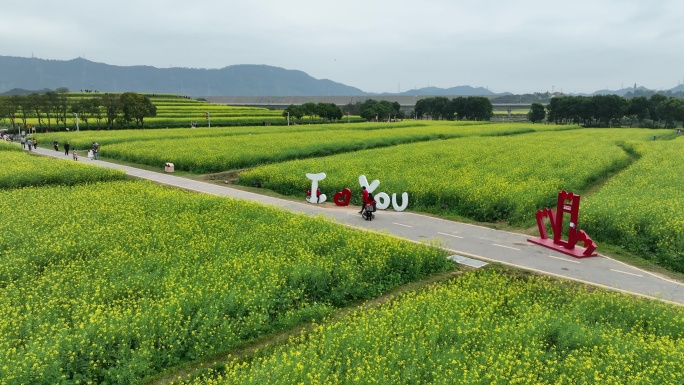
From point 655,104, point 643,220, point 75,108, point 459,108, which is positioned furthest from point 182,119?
point 655,104

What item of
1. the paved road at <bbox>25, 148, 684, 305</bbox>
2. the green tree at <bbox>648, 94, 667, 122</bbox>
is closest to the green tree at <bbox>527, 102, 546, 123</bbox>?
the green tree at <bbox>648, 94, 667, 122</bbox>

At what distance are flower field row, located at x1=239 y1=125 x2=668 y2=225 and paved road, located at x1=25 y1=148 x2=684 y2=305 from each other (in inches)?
67.1

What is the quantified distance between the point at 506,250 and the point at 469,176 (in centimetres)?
959

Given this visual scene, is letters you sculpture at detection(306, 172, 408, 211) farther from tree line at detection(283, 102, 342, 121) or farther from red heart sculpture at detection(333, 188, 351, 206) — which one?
tree line at detection(283, 102, 342, 121)

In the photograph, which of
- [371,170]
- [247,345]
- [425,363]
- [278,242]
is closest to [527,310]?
[425,363]

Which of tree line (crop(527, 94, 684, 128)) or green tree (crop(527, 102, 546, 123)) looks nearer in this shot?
tree line (crop(527, 94, 684, 128))

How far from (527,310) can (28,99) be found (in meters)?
66.6

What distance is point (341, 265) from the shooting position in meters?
11.5

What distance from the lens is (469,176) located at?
Result: 23453 mm

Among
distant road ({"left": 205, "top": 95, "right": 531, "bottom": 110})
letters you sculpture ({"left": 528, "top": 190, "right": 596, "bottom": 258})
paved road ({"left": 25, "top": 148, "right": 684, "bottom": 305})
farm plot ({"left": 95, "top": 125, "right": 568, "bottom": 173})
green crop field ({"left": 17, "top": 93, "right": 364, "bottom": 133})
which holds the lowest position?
paved road ({"left": 25, "top": 148, "right": 684, "bottom": 305})

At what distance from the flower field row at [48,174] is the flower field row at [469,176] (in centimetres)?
765

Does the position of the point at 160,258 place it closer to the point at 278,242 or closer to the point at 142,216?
the point at 278,242

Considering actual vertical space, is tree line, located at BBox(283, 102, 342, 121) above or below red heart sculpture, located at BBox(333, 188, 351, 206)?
above

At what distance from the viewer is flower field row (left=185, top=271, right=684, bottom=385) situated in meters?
7.09
